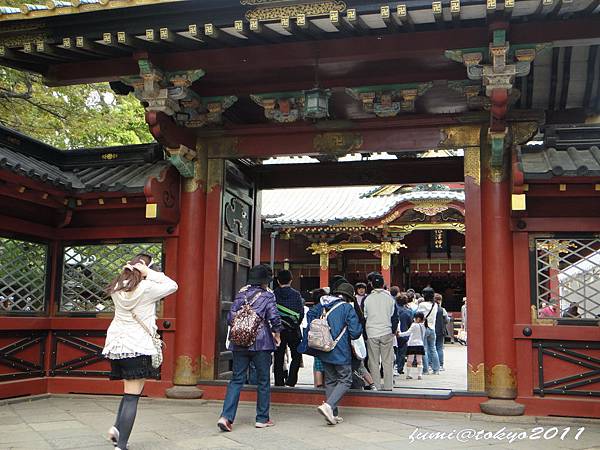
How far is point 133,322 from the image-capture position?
17.3ft

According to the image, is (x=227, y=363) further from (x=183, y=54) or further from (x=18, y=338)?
(x=183, y=54)

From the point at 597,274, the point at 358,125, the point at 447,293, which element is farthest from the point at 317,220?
the point at 597,274

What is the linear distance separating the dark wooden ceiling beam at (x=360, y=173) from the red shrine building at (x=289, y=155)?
0.05m

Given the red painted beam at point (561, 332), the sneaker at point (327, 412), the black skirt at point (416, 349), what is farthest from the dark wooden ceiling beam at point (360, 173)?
the sneaker at point (327, 412)

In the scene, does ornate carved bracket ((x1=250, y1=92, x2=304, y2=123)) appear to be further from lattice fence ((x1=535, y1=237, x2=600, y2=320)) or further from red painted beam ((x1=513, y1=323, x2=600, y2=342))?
red painted beam ((x1=513, y1=323, x2=600, y2=342))

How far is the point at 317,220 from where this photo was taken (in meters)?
20.6

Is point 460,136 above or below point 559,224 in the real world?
above

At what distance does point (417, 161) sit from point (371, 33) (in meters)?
3.34

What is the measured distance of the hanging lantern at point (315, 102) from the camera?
7.35 metres

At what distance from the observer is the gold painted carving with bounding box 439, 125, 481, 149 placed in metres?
7.77

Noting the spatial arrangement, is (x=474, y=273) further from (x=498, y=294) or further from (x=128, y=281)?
(x=128, y=281)

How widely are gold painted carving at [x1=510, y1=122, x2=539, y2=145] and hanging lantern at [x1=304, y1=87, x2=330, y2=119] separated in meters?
2.39

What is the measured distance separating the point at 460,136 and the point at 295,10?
2.77m

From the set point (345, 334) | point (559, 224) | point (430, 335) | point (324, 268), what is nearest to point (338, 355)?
point (345, 334)
